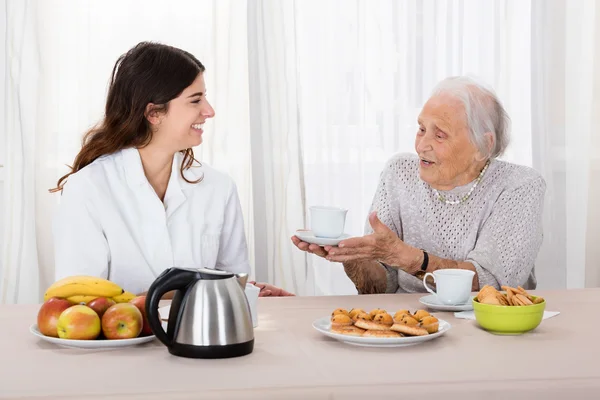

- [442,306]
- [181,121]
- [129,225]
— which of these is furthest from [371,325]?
[181,121]

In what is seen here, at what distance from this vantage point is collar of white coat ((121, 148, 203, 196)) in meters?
2.39

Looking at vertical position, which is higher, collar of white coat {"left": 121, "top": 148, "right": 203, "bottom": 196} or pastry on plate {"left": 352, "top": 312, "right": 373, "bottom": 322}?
collar of white coat {"left": 121, "top": 148, "right": 203, "bottom": 196}

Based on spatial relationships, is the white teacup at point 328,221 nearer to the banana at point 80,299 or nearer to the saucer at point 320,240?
the saucer at point 320,240

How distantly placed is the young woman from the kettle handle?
0.85 meters

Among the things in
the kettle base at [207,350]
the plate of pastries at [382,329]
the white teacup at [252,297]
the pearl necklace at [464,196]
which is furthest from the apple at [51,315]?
the pearl necklace at [464,196]

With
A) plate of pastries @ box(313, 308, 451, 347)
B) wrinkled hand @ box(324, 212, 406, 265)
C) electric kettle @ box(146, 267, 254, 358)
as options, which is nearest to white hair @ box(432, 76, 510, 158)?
wrinkled hand @ box(324, 212, 406, 265)

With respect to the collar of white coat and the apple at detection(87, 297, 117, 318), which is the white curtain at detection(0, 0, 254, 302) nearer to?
the collar of white coat

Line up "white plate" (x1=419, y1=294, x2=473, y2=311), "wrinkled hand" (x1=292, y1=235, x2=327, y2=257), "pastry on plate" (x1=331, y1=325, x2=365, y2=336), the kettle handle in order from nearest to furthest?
the kettle handle < "pastry on plate" (x1=331, y1=325, x2=365, y2=336) < "white plate" (x1=419, y1=294, x2=473, y2=311) < "wrinkled hand" (x1=292, y1=235, x2=327, y2=257)

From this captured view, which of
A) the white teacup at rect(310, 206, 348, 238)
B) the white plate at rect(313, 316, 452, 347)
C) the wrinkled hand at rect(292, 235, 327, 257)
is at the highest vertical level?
the white teacup at rect(310, 206, 348, 238)

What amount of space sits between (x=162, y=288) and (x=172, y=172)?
107 centimetres

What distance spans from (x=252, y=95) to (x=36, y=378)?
2264 mm

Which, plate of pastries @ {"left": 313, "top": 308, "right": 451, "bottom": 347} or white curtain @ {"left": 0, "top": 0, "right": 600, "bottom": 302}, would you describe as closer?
plate of pastries @ {"left": 313, "top": 308, "right": 451, "bottom": 347}

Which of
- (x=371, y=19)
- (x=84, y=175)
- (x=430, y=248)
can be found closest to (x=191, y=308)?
(x=84, y=175)

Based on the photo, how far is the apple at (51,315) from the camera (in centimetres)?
157
